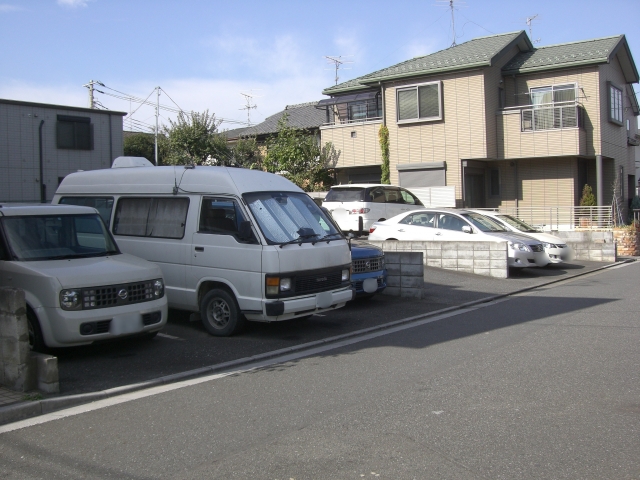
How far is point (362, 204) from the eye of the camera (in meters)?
19.2

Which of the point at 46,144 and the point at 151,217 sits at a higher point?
the point at 46,144

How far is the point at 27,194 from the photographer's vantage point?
22875 mm

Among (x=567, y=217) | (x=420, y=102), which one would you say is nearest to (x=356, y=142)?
(x=420, y=102)

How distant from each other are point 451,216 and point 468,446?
12.2m

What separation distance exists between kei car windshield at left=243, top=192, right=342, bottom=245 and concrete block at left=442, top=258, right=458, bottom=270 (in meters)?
6.38

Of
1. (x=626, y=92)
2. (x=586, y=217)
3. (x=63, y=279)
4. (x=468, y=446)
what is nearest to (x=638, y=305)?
(x=468, y=446)

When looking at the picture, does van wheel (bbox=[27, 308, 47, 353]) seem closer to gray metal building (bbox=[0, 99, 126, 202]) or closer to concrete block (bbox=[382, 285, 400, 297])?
concrete block (bbox=[382, 285, 400, 297])

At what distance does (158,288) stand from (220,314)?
1173 millimetres

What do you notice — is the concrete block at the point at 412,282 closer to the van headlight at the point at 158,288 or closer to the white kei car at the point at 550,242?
the white kei car at the point at 550,242

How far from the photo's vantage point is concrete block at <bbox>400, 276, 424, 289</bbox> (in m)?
12.5

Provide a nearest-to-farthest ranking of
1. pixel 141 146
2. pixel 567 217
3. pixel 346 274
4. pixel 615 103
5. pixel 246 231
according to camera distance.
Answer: pixel 246 231
pixel 346 274
pixel 567 217
pixel 615 103
pixel 141 146

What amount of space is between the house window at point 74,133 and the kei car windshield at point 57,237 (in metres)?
15.9

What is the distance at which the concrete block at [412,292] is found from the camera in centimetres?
1249

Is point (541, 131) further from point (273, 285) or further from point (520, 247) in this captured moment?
point (273, 285)
